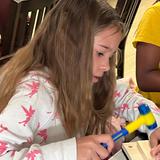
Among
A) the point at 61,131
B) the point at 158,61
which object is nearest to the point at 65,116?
Result: the point at 61,131

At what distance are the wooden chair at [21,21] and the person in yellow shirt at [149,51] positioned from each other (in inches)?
13.4

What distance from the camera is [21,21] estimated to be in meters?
1.24

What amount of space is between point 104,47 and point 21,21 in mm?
430

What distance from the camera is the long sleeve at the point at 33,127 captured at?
0.77 meters

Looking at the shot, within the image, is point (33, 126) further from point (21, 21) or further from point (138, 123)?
point (21, 21)

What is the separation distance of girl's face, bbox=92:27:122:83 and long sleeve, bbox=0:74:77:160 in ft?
0.45

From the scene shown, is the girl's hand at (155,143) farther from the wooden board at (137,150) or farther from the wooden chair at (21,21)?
the wooden chair at (21,21)

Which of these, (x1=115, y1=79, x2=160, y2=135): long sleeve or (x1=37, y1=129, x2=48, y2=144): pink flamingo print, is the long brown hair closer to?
(x1=37, y1=129, x2=48, y2=144): pink flamingo print

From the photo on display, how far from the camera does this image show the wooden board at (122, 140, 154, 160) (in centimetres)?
83

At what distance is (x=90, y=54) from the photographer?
2.97ft

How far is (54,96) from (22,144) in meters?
0.15

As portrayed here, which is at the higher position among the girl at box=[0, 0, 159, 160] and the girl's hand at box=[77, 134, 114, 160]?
the girl at box=[0, 0, 159, 160]

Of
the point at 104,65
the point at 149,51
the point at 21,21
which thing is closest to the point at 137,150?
the point at 104,65

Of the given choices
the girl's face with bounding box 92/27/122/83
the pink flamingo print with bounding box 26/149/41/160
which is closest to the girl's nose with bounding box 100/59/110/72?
the girl's face with bounding box 92/27/122/83
